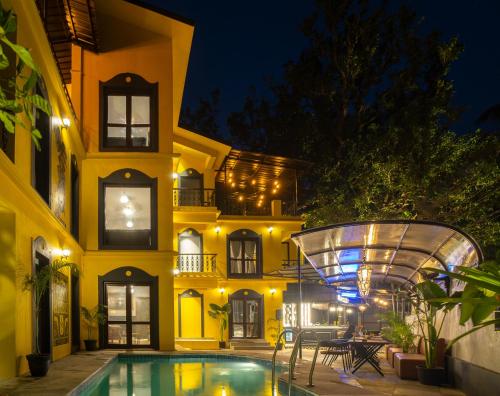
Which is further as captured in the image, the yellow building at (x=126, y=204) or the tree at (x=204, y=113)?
the tree at (x=204, y=113)

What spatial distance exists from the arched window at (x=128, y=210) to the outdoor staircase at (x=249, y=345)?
22.5 feet

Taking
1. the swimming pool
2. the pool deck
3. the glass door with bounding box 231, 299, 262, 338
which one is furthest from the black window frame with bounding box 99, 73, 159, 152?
the glass door with bounding box 231, 299, 262, 338

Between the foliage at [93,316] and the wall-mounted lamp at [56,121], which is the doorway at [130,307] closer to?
the foliage at [93,316]

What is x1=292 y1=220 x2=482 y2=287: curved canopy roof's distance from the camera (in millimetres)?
10461

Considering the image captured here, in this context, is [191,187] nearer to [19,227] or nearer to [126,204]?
[126,204]

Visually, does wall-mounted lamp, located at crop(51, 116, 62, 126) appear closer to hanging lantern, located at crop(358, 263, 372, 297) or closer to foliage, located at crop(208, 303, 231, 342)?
hanging lantern, located at crop(358, 263, 372, 297)

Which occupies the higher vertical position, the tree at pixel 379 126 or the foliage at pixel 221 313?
the tree at pixel 379 126

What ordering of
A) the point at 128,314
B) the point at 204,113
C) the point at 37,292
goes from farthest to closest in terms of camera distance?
1. the point at 204,113
2. the point at 128,314
3. the point at 37,292

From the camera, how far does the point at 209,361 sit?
17.4 metres

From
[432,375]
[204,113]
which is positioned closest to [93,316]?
[432,375]

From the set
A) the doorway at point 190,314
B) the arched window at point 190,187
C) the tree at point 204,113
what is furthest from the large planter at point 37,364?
the tree at point 204,113

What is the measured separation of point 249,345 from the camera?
82.2ft

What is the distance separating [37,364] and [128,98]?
1092cm

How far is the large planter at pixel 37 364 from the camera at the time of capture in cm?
1113
